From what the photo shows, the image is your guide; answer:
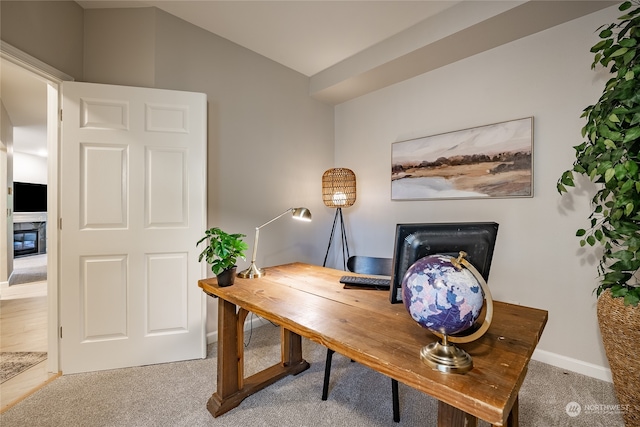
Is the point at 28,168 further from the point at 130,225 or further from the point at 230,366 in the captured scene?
the point at 230,366

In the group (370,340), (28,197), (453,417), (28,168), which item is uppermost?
(28,168)

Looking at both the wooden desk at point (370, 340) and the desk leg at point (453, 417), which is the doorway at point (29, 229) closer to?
the wooden desk at point (370, 340)

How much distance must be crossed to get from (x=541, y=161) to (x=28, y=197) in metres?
9.81

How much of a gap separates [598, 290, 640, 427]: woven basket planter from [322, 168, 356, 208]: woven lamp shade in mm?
2056

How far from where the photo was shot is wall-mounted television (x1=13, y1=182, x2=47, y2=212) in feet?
21.0

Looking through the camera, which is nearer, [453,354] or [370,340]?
[453,354]

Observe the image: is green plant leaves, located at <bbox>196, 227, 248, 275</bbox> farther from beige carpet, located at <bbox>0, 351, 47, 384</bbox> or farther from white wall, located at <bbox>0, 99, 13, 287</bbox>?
white wall, located at <bbox>0, 99, 13, 287</bbox>

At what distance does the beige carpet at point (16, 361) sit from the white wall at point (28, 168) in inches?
272

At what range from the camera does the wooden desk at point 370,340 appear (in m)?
0.72

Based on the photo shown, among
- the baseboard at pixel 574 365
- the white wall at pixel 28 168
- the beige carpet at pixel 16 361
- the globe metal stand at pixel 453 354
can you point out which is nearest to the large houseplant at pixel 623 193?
the baseboard at pixel 574 365

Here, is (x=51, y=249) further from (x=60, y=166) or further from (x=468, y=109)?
(x=468, y=109)

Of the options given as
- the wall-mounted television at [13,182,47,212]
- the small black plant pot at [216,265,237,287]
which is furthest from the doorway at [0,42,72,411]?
the small black plant pot at [216,265,237,287]

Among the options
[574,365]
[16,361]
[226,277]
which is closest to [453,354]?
[226,277]

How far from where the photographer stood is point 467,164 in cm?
244
